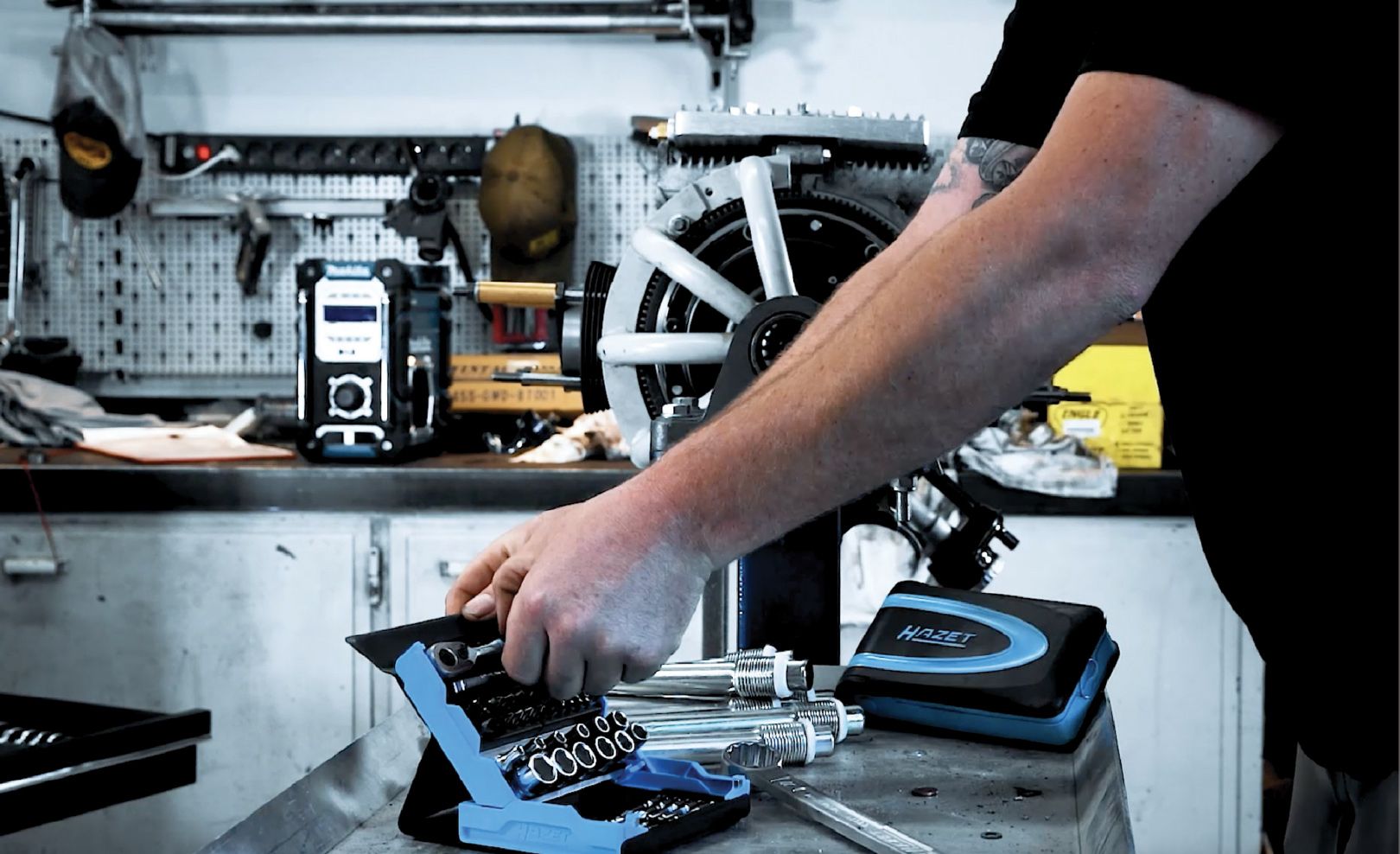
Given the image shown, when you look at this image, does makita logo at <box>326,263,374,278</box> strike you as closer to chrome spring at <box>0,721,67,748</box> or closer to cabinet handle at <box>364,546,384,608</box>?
cabinet handle at <box>364,546,384,608</box>

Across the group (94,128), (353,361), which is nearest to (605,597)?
(353,361)

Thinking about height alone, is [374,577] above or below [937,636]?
below

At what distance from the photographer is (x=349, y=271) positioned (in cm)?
217

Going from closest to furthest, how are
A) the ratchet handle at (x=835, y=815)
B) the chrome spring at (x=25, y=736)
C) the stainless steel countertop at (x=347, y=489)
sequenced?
the ratchet handle at (x=835, y=815) < the chrome spring at (x=25, y=736) < the stainless steel countertop at (x=347, y=489)

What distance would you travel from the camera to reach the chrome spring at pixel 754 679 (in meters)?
0.95

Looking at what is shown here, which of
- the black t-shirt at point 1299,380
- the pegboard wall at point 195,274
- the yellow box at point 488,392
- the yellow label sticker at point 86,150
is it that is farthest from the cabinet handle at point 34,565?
the black t-shirt at point 1299,380

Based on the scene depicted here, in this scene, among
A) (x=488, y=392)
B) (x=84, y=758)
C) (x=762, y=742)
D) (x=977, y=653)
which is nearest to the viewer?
(x=762, y=742)

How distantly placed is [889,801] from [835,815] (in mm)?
70

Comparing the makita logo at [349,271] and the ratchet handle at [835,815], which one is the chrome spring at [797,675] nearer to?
the ratchet handle at [835,815]

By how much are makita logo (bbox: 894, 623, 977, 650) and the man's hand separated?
1.08 ft

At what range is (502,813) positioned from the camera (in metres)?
0.69

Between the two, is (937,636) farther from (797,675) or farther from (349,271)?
(349,271)

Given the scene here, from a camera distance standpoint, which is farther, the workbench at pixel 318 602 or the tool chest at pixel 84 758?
the workbench at pixel 318 602

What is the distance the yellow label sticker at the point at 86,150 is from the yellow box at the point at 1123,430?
6.61ft
